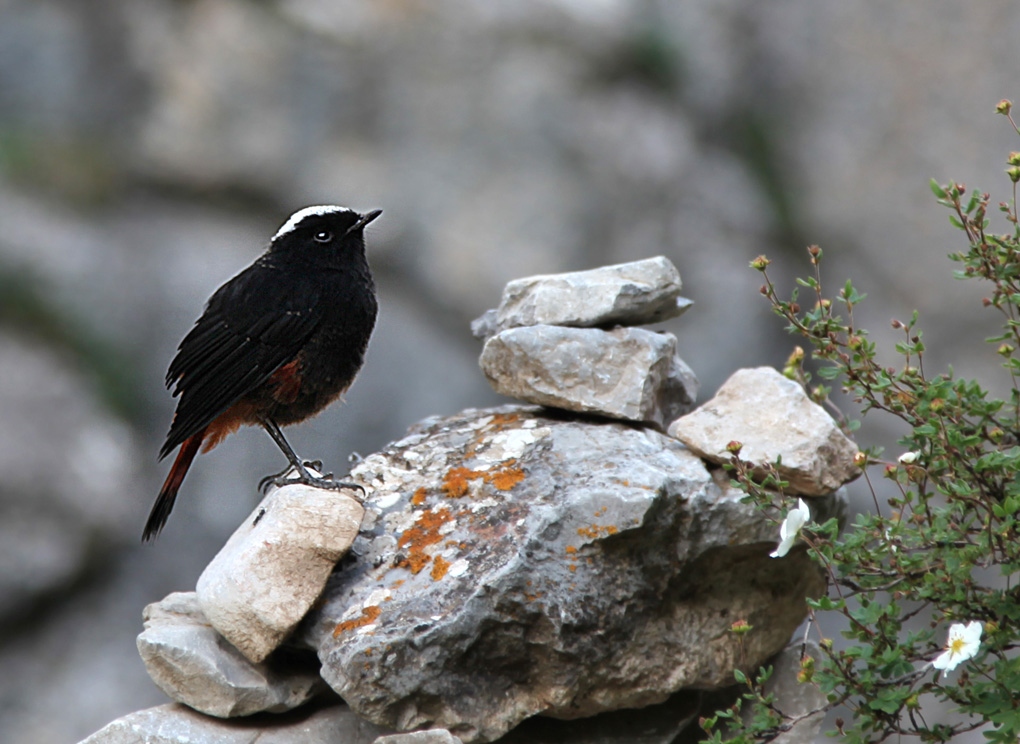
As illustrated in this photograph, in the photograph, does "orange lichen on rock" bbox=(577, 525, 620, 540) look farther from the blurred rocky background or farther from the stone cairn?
the blurred rocky background

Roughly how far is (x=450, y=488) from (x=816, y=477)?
1.15m

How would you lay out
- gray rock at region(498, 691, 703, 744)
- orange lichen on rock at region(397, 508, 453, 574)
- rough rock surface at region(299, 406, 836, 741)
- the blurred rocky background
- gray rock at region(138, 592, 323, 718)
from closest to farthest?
rough rock surface at region(299, 406, 836, 741) < gray rock at region(138, 592, 323, 718) < orange lichen on rock at region(397, 508, 453, 574) < gray rock at region(498, 691, 703, 744) < the blurred rocky background

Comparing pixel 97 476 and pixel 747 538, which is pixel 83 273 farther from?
pixel 747 538

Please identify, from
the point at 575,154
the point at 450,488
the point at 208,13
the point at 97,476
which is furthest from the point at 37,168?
the point at 450,488

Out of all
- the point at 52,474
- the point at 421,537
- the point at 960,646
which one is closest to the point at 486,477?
the point at 421,537

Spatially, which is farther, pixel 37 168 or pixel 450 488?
pixel 37 168

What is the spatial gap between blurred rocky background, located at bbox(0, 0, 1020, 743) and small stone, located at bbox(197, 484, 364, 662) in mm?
4314

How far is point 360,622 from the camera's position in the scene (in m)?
2.83

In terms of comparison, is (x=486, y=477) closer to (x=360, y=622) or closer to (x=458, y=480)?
(x=458, y=480)

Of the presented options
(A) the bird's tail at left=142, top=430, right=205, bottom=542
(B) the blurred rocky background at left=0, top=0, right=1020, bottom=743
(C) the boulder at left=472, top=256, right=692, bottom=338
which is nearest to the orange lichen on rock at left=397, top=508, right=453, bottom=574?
(C) the boulder at left=472, top=256, right=692, bottom=338

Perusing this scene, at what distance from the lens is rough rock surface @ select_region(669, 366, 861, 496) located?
10.1 feet

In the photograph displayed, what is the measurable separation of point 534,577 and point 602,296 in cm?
109

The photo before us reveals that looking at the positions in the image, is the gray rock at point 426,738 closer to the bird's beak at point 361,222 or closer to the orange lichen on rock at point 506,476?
the orange lichen on rock at point 506,476

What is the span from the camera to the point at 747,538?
309 centimetres
